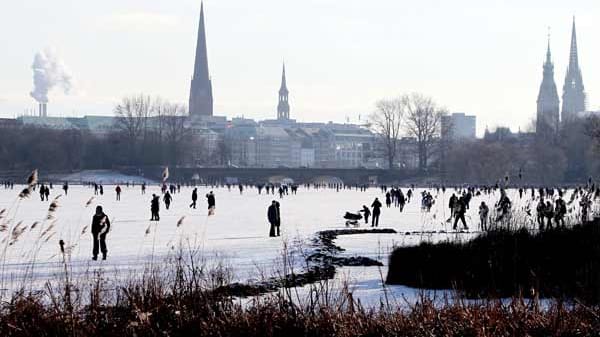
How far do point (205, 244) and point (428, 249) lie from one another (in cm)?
758

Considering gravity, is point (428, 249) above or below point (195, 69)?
below

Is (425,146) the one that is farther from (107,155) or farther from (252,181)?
(107,155)

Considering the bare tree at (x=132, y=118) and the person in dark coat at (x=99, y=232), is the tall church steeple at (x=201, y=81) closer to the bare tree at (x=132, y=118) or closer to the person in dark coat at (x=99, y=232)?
the bare tree at (x=132, y=118)

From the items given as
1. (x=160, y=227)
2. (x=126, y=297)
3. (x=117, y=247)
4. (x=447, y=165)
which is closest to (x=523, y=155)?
(x=447, y=165)

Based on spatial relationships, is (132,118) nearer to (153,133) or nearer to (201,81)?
(153,133)

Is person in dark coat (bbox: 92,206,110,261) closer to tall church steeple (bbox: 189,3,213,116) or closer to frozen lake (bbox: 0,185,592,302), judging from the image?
frozen lake (bbox: 0,185,592,302)

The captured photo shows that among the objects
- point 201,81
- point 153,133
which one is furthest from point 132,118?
point 201,81

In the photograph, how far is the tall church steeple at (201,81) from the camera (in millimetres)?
183750

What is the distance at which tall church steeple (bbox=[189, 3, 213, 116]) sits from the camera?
603 ft

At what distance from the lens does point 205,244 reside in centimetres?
2286

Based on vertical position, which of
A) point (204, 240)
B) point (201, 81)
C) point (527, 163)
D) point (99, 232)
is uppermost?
point (201, 81)

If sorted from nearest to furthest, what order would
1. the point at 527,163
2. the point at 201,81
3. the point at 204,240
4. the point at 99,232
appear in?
the point at 99,232 < the point at 204,240 < the point at 527,163 < the point at 201,81

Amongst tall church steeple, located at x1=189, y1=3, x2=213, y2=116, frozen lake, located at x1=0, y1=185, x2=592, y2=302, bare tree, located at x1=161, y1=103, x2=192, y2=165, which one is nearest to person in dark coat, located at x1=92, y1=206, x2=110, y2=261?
frozen lake, located at x1=0, y1=185, x2=592, y2=302

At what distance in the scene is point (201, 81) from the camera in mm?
192250
